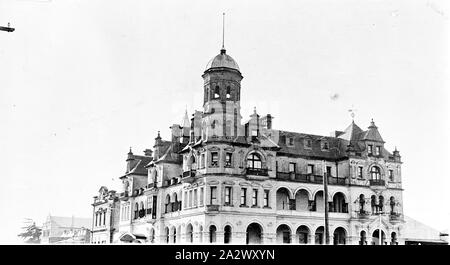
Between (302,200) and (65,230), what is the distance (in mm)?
14407

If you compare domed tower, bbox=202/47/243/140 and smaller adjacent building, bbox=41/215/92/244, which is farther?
domed tower, bbox=202/47/243/140

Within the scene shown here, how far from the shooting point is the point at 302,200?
27.8 metres

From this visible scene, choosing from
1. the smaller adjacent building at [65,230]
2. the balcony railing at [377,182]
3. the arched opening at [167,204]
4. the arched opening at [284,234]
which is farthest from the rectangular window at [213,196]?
the balcony railing at [377,182]

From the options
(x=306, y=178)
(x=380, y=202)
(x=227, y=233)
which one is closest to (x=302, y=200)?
(x=306, y=178)

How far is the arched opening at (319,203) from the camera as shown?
27469 millimetres

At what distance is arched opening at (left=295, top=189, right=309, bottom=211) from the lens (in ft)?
90.1

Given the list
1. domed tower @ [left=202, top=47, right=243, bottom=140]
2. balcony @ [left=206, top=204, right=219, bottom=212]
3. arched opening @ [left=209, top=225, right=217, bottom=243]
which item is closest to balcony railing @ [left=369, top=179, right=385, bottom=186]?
domed tower @ [left=202, top=47, right=243, bottom=140]

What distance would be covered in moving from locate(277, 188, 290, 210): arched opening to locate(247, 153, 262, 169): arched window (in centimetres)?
202

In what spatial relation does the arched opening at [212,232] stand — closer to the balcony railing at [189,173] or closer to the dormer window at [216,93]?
the balcony railing at [189,173]

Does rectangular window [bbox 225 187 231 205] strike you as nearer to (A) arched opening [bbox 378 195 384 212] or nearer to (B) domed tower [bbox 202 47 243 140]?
(B) domed tower [bbox 202 47 243 140]

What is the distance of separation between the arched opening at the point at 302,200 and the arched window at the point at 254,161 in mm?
2957
